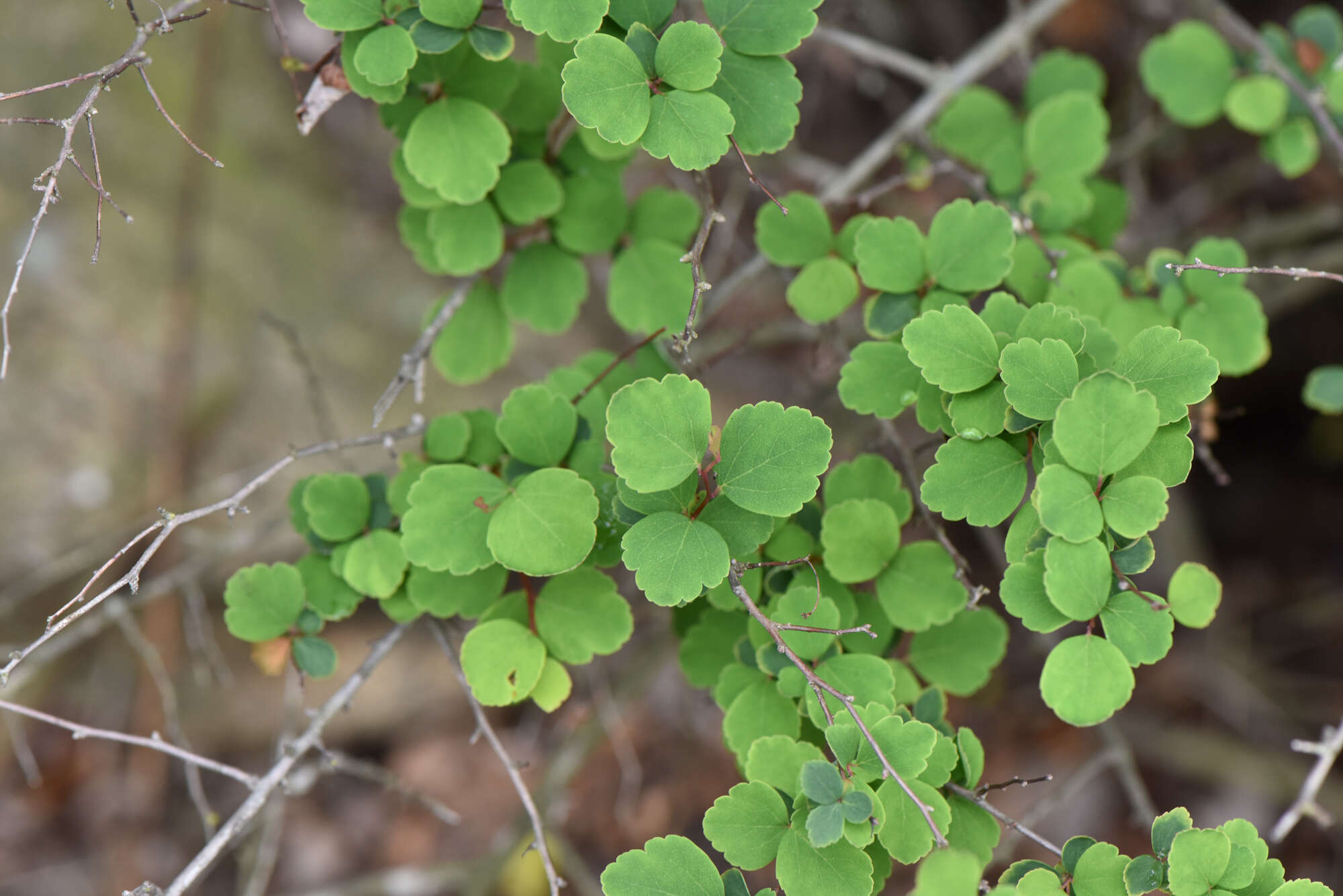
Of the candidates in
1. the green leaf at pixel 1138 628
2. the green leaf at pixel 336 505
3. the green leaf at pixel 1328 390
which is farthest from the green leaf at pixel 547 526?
the green leaf at pixel 1328 390

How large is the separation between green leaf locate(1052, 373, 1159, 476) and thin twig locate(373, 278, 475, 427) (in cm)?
92

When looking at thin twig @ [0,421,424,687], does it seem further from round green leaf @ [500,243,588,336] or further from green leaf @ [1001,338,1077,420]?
green leaf @ [1001,338,1077,420]

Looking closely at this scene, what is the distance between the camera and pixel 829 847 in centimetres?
100

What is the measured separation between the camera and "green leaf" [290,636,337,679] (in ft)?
4.09

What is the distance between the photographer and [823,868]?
987 millimetres

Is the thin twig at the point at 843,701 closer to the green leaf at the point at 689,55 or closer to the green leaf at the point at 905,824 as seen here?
the green leaf at the point at 905,824

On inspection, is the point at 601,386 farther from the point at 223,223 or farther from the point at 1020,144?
the point at 223,223

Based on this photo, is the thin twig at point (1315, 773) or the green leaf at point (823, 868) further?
the thin twig at point (1315, 773)

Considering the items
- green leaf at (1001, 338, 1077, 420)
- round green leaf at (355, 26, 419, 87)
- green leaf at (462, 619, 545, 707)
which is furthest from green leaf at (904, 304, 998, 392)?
round green leaf at (355, 26, 419, 87)

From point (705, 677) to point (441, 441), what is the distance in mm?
531

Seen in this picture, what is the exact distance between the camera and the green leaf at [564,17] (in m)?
1.02

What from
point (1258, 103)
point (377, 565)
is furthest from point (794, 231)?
point (1258, 103)

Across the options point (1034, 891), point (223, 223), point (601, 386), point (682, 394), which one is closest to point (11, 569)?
point (223, 223)

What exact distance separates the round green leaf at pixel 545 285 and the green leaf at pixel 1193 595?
0.99 m
